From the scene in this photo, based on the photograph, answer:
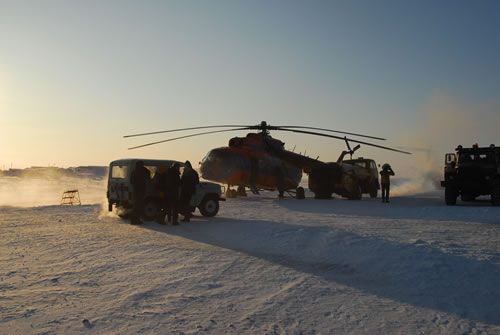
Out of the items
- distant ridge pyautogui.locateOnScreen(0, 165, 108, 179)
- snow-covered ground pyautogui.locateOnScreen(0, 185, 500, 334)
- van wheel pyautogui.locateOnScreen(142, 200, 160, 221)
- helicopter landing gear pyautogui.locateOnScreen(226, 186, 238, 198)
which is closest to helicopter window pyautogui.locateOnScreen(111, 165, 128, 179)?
van wheel pyautogui.locateOnScreen(142, 200, 160, 221)

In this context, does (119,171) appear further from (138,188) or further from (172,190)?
(172,190)

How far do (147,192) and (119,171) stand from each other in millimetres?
1362

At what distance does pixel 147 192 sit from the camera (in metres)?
13.1

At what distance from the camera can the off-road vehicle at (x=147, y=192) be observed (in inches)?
517

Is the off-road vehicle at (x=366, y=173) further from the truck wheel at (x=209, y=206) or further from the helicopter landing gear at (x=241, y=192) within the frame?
the truck wheel at (x=209, y=206)

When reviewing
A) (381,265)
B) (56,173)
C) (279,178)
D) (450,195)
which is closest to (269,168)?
(279,178)

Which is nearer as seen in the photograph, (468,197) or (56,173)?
(468,197)

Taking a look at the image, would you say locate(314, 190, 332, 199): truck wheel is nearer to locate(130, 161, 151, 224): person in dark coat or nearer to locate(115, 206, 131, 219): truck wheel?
Answer: locate(115, 206, 131, 219): truck wheel

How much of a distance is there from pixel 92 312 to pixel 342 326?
2.73 metres

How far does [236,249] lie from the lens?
→ 883 centimetres

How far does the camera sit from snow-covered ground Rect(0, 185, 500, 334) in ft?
15.6

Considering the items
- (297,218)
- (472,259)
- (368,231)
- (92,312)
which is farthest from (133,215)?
(472,259)

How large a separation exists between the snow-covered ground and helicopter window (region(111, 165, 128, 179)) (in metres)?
2.43

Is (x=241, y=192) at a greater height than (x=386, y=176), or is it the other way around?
(x=386, y=176)
